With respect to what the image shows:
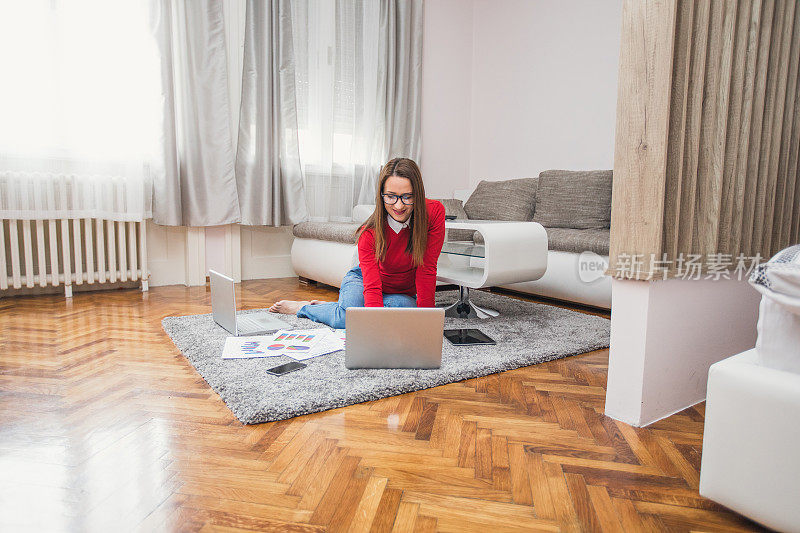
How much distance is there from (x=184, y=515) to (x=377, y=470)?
38cm

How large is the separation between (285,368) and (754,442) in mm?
1240

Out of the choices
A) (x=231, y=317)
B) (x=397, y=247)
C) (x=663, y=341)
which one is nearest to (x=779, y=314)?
(x=663, y=341)

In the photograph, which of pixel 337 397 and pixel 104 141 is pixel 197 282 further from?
pixel 337 397

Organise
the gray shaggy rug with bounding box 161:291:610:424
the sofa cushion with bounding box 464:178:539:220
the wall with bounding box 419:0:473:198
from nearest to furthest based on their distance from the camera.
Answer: the gray shaggy rug with bounding box 161:291:610:424 → the sofa cushion with bounding box 464:178:539:220 → the wall with bounding box 419:0:473:198

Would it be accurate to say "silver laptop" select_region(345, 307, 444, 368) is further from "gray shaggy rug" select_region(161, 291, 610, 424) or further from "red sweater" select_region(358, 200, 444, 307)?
"red sweater" select_region(358, 200, 444, 307)

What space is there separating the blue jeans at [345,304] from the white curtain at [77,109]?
4.69 feet

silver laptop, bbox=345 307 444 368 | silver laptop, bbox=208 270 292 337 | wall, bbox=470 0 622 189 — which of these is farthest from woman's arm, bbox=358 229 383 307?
wall, bbox=470 0 622 189

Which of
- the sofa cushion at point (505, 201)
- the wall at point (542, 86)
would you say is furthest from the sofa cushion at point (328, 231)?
the wall at point (542, 86)

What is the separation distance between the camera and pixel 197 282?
3.45 m

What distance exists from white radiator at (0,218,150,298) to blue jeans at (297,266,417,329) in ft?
4.60

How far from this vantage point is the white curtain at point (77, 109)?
2680 mm

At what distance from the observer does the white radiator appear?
276cm

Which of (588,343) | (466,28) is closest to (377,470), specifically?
(588,343)

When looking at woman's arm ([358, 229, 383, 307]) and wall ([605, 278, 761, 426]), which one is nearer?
Answer: wall ([605, 278, 761, 426])
